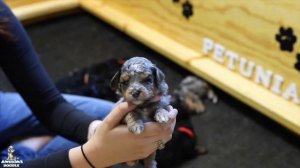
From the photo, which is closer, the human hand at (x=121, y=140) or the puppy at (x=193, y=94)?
the human hand at (x=121, y=140)

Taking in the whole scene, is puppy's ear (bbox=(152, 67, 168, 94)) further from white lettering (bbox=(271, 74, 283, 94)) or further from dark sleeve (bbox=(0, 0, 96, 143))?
white lettering (bbox=(271, 74, 283, 94))

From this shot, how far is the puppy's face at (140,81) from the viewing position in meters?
0.63

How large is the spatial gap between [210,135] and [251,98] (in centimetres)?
22

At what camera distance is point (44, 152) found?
3.74 feet

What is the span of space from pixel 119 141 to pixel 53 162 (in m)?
0.19

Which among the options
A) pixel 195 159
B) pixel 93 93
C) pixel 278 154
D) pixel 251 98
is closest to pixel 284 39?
pixel 251 98

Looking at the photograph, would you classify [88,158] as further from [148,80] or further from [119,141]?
[148,80]

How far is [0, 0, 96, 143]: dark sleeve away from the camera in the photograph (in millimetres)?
1072

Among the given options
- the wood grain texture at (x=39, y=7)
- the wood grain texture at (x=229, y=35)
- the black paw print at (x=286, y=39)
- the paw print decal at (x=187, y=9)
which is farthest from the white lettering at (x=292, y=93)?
the wood grain texture at (x=39, y=7)

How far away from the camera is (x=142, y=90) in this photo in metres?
0.62

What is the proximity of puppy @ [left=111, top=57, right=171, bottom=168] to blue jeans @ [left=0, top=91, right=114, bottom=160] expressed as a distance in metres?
0.49

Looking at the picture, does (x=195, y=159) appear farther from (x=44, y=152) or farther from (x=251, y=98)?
(x=44, y=152)

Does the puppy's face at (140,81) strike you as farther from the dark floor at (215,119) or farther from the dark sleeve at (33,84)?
the dark floor at (215,119)

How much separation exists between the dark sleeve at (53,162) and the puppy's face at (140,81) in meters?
0.29
